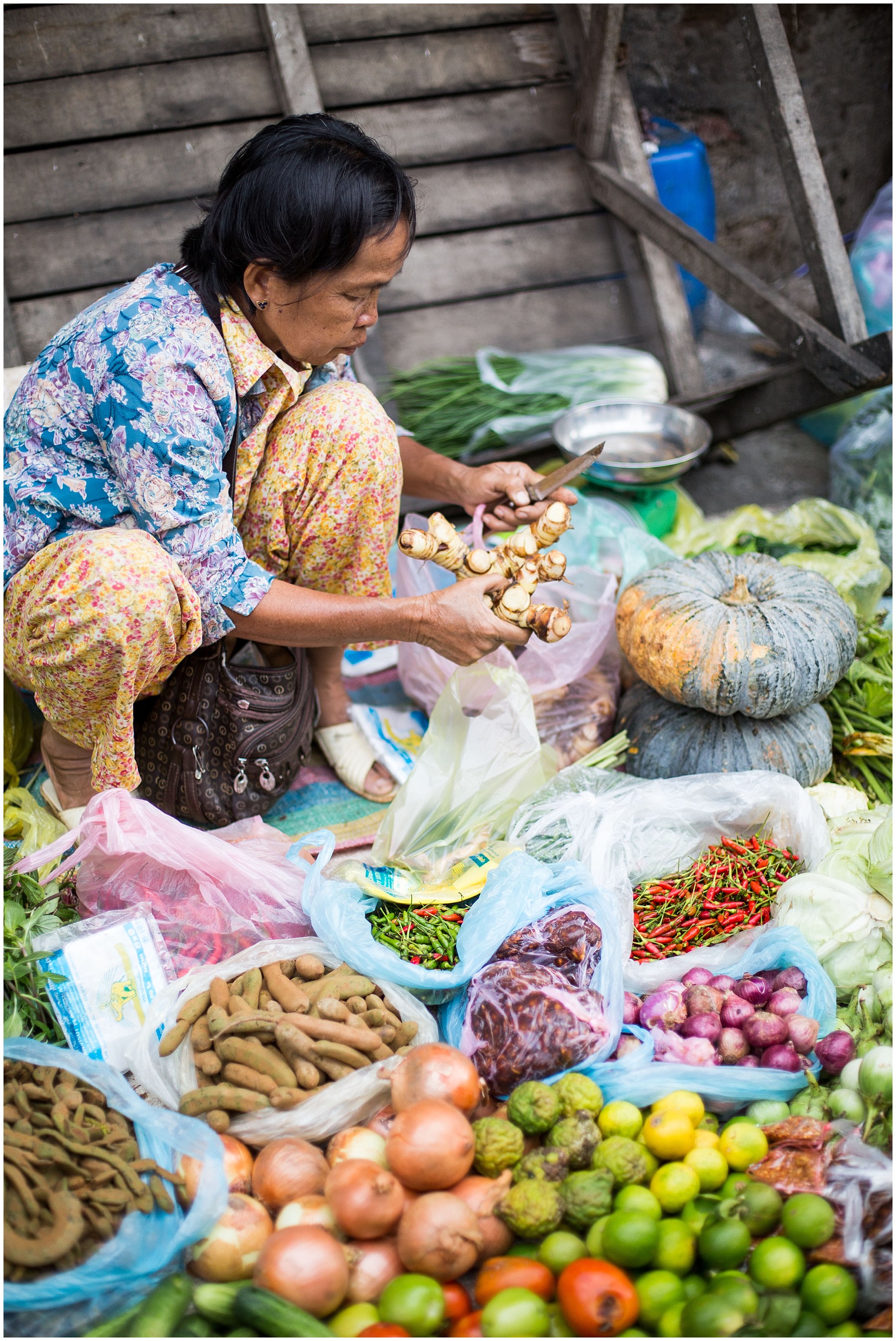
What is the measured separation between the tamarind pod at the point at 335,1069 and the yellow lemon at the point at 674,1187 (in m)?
0.49

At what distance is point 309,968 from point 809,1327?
36.3 inches

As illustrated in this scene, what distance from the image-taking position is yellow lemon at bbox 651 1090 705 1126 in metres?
1.62

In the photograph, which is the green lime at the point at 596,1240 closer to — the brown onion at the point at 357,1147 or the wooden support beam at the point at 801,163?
the brown onion at the point at 357,1147

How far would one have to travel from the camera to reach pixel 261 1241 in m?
1.47

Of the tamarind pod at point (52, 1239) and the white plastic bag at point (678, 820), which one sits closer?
the tamarind pod at point (52, 1239)

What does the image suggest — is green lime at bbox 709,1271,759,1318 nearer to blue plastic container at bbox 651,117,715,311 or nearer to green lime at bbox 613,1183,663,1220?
green lime at bbox 613,1183,663,1220

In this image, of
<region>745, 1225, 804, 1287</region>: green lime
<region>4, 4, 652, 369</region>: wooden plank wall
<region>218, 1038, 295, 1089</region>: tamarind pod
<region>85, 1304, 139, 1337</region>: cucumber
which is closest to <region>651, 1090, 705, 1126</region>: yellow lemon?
<region>745, 1225, 804, 1287</region>: green lime

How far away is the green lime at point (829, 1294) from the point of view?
1.35 m

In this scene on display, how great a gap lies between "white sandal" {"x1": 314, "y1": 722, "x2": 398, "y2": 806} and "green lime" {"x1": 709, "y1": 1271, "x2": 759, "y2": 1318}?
1.41 meters

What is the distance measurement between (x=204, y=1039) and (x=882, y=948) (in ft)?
4.02

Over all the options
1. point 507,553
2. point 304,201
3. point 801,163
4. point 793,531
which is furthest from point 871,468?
point 304,201

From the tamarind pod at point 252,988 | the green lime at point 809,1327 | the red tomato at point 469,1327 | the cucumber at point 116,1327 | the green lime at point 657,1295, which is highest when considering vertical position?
the tamarind pod at point 252,988

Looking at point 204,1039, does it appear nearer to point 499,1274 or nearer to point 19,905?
point 19,905

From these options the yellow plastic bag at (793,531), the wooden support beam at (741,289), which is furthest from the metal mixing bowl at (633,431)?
the wooden support beam at (741,289)
